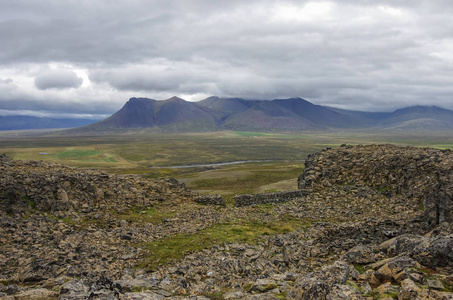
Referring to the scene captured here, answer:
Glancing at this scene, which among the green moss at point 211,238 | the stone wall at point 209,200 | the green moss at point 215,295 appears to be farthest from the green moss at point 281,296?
the stone wall at point 209,200

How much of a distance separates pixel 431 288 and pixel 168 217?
20918 millimetres

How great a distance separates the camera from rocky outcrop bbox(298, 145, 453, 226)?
883 inches

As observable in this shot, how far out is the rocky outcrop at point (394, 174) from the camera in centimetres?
2244

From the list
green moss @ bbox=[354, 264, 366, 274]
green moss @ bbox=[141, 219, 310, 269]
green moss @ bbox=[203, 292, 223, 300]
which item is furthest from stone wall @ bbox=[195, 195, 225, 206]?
green moss @ bbox=[203, 292, 223, 300]

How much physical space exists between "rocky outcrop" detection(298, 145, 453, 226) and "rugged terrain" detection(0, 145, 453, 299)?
114mm

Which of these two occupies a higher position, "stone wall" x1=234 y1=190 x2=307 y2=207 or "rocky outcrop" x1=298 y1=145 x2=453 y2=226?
"rocky outcrop" x1=298 y1=145 x2=453 y2=226

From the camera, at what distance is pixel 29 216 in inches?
836

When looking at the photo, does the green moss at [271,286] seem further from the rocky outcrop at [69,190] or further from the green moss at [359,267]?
the rocky outcrop at [69,190]

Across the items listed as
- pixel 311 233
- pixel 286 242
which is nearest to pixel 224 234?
pixel 286 242

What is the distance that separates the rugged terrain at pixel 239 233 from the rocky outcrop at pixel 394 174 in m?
0.11

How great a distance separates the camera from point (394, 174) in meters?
31.1

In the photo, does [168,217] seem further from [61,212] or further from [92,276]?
[92,276]

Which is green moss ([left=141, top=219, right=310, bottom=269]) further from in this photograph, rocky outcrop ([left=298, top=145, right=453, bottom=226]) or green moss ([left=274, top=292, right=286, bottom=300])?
rocky outcrop ([left=298, top=145, right=453, bottom=226])

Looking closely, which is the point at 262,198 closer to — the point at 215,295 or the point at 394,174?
the point at 394,174
